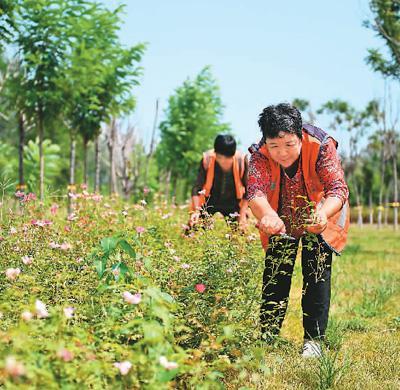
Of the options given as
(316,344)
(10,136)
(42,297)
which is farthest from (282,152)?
(10,136)

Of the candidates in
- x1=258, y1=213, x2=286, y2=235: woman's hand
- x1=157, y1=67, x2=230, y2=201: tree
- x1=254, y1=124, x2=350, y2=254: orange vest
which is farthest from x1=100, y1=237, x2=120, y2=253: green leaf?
x1=157, y1=67, x2=230, y2=201: tree

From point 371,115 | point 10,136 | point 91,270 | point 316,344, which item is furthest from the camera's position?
point 10,136

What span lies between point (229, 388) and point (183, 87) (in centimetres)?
1835

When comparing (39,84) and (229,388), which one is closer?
(229,388)


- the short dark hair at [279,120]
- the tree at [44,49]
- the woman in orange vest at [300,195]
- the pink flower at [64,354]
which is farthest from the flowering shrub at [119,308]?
the tree at [44,49]

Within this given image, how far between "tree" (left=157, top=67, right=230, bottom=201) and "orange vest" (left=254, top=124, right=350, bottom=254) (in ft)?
54.6

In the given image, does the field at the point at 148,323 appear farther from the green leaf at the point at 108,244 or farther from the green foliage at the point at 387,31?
the green foliage at the point at 387,31

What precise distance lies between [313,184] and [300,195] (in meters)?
0.14

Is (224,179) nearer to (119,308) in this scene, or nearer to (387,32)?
(119,308)

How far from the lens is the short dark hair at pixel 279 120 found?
298cm

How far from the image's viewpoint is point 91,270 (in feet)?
9.87

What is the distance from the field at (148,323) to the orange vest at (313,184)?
0.34 m

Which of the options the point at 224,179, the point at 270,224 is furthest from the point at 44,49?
the point at 270,224

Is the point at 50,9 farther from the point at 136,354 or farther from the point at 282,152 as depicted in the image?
the point at 136,354
